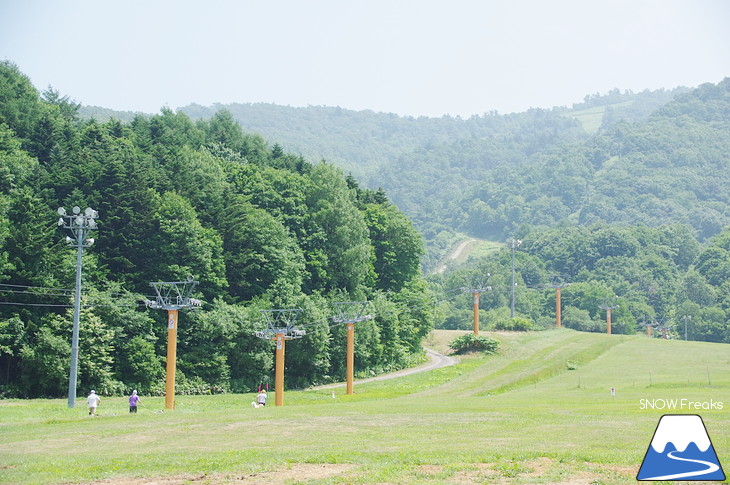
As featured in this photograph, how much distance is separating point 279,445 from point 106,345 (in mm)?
38900

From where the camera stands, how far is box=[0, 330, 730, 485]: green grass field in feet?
87.4

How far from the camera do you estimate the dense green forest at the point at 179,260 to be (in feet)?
219

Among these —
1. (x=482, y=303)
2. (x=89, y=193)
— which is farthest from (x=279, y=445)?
(x=482, y=303)

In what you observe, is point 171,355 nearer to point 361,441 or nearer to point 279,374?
point 279,374

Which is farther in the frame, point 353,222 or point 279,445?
point 353,222

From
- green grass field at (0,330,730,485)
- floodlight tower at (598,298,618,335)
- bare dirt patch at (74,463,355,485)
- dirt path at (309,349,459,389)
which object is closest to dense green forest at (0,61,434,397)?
dirt path at (309,349,459,389)

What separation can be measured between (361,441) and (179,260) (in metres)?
47.9

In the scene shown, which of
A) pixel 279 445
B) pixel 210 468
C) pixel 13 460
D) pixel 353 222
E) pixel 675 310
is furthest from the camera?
pixel 675 310

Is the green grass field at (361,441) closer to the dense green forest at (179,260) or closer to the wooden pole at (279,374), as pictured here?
the wooden pole at (279,374)

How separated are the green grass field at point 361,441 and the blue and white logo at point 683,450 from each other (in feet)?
10.6

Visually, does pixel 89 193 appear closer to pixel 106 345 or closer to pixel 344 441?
pixel 106 345

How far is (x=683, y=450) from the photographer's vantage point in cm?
2125

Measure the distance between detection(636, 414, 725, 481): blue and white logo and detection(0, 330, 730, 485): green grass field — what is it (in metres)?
3.24

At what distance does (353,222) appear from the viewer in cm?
9712
